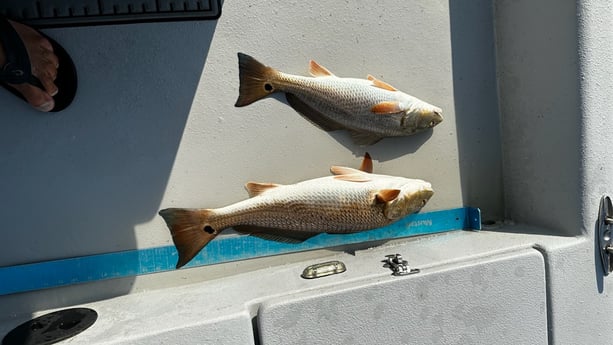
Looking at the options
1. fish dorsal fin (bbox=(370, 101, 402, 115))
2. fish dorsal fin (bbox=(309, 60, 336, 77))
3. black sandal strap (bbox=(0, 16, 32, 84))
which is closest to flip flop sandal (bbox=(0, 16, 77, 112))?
black sandal strap (bbox=(0, 16, 32, 84))

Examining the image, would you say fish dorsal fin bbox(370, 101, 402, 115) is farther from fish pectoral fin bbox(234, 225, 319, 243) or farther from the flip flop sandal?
the flip flop sandal

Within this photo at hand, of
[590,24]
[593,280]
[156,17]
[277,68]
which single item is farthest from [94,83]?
[593,280]

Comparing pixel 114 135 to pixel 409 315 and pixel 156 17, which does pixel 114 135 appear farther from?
pixel 409 315

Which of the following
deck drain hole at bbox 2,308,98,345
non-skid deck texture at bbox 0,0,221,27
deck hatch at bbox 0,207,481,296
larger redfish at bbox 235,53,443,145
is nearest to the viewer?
deck drain hole at bbox 2,308,98,345

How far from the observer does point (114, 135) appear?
1.51 m

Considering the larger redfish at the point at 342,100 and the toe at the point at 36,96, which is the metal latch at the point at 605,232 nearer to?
the larger redfish at the point at 342,100

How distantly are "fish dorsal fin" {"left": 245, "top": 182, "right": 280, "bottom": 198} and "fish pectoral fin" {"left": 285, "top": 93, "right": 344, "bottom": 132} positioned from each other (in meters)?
0.26

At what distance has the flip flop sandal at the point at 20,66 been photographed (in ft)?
4.17

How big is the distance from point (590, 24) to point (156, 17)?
4.58ft

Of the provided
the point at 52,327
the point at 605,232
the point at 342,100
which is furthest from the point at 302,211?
the point at 605,232

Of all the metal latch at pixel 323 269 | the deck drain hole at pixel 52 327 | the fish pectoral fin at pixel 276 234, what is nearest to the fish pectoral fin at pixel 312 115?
the fish pectoral fin at pixel 276 234

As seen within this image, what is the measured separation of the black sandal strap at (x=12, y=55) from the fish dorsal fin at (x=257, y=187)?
73 centimetres

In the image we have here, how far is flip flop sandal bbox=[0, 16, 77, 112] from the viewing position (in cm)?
127

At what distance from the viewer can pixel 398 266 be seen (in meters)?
1.41
